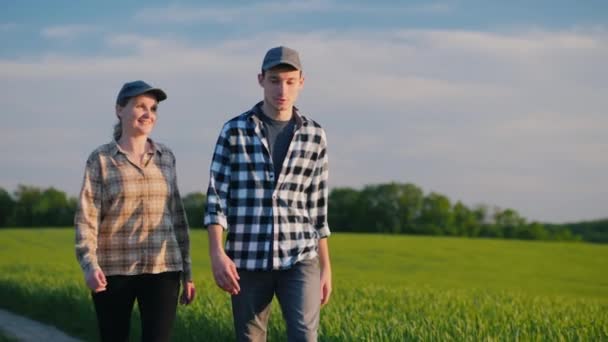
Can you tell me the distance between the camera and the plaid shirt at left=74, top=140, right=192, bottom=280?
495 cm

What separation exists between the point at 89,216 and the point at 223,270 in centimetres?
127

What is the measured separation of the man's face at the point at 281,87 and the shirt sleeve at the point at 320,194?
0.39 m

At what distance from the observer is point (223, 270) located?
163 inches

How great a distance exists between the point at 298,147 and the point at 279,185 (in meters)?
0.27

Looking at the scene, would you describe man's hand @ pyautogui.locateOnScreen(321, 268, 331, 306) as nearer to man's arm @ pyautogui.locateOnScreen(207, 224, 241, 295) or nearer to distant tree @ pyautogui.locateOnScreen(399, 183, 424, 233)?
man's arm @ pyautogui.locateOnScreen(207, 224, 241, 295)

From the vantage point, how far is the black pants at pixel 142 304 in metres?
4.90

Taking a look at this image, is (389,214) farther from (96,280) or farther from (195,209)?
(96,280)

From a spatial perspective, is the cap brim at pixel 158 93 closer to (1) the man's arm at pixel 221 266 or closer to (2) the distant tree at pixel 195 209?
(1) the man's arm at pixel 221 266

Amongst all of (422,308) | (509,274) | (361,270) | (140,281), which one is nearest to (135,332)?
(422,308)

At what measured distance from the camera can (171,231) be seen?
16.7ft

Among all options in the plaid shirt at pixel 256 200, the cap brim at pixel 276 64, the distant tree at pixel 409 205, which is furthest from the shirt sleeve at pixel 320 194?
the distant tree at pixel 409 205

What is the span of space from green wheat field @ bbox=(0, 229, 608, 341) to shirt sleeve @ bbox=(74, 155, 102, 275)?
2407mm

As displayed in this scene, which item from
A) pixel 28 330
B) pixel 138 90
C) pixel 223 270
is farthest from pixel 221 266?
pixel 28 330

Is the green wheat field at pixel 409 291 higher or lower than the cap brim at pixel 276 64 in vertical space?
lower
